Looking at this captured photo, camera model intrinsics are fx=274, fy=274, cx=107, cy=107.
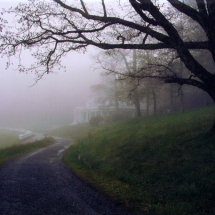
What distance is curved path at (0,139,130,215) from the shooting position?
18.7ft

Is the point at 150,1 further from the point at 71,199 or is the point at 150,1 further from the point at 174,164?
the point at 71,199

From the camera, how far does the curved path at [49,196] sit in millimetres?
5703

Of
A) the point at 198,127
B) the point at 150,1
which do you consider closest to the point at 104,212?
the point at 150,1

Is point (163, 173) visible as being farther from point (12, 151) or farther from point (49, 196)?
point (12, 151)

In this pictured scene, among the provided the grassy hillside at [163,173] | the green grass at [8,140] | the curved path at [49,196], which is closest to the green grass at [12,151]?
the curved path at [49,196]

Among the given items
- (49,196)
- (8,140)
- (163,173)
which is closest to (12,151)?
(49,196)

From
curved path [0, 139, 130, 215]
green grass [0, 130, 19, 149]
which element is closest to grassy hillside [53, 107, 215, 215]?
curved path [0, 139, 130, 215]

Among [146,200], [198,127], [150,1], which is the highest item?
[150,1]

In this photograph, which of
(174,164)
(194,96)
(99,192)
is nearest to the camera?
(99,192)

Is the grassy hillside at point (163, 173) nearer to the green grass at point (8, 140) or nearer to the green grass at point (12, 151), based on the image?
the green grass at point (12, 151)

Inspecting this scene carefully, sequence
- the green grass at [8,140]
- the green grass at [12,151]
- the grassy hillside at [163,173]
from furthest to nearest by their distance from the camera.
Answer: the green grass at [8,140]
the green grass at [12,151]
the grassy hillside at [163,173]

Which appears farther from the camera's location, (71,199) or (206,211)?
(71,199)

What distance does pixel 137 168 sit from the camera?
9570 mm

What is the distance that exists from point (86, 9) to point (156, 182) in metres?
6.71
